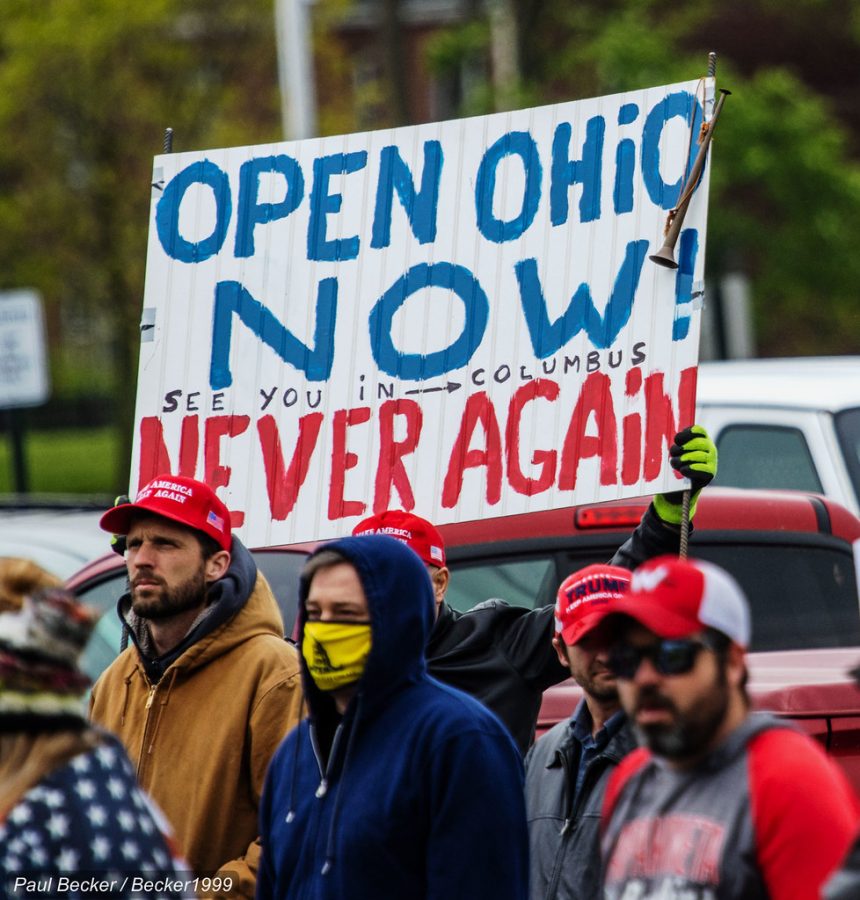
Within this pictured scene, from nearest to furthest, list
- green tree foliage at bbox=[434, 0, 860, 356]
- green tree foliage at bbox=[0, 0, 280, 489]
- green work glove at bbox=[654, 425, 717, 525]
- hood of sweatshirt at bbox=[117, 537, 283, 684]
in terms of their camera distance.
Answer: hood of sweatshirt at bbox=[117, 537, 283, 684], green work glove at bbox=[654, 425, 717, 525], green tree foliage at bbox=[434, 0, 860, 356], green tree foliage at bbox=[0, 0, 280, 489]

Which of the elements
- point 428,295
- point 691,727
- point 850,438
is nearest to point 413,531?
point 428,295

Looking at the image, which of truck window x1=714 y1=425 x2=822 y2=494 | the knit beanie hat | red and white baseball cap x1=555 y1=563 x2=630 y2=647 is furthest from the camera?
truck window x1=714 y1=425 x2=822 y2=494

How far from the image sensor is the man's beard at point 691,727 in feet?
8.43

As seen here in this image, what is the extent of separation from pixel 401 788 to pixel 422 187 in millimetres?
2238

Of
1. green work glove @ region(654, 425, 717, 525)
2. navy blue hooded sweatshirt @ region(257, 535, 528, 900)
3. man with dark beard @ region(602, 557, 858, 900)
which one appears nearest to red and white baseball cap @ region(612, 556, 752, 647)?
man with dark beard @ region(602, 557, 858, 900)

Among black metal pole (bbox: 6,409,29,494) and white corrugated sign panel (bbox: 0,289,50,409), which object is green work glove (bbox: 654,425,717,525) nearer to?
white corrugated sign panel (bbox: 0,289,50,409)

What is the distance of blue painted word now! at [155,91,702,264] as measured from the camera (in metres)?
4.72

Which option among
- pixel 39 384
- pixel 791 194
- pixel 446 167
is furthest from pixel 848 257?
pixel 446 167

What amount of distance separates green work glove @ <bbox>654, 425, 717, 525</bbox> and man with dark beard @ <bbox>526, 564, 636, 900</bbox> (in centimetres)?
49

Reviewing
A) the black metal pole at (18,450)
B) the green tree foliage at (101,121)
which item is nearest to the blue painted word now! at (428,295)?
the black metal pole at (18,450)

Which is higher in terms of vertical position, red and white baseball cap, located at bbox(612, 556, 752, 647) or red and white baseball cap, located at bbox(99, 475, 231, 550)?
red and white baseball cap, located at bbox(99, 475, 231, 550)

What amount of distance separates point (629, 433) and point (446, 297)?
708mm

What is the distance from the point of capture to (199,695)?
416 cm

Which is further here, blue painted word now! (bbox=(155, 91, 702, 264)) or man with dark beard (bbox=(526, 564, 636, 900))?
blue painted word now! (bbox=(155, 91, 702, 264))
